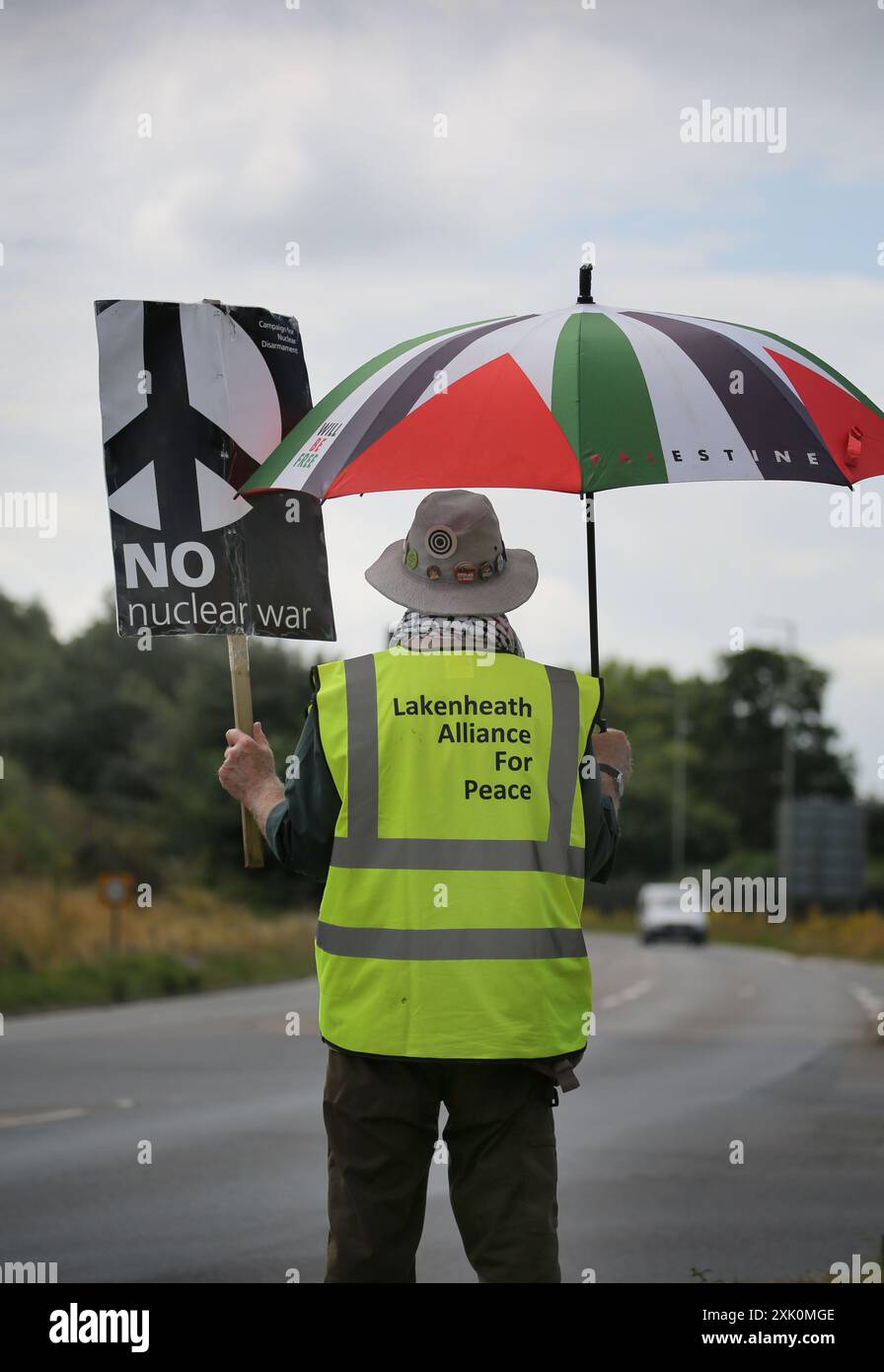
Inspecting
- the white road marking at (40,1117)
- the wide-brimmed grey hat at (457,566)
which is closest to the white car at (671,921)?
the white road marking at (40,1117)

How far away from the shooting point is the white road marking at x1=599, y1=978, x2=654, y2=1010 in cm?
2470

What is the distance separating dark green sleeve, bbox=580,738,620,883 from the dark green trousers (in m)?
0.48

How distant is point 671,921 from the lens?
178ft

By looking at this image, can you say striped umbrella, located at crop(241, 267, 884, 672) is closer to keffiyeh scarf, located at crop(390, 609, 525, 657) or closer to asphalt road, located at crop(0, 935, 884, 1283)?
keffiyeh scarf, located at crop(390, 609, 525, 657)

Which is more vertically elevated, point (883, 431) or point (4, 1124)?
point (883, 431)

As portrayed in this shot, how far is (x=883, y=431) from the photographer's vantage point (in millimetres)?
5223

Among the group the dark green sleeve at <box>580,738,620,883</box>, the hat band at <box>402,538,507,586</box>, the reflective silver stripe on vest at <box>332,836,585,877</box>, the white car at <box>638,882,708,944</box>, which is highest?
the white car at <box>638,882,708,944</box>

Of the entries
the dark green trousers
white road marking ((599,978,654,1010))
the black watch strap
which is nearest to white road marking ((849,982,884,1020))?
white road marking ((599,978,654,1010))

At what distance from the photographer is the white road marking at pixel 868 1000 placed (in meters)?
23.9

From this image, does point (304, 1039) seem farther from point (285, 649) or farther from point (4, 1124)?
point (285, 649)

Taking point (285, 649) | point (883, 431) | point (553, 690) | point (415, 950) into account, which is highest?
point (285, 649)

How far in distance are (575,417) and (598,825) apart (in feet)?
3.75
